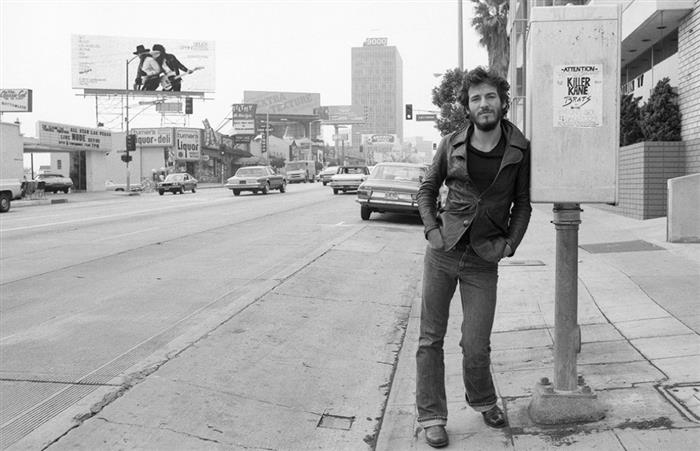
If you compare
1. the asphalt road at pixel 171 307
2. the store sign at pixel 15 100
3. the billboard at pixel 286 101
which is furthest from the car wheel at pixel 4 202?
the billboard at pixel 286 101

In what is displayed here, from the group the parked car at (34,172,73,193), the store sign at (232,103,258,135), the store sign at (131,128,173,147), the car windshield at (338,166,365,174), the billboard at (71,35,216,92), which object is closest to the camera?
the car windshield at (338,166,365,174)

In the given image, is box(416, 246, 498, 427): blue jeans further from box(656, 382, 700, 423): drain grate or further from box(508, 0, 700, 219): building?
box(508, 0, 700, 219): building

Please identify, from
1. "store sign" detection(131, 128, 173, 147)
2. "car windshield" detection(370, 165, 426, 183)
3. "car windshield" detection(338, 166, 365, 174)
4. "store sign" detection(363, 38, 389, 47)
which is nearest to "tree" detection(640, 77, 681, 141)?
"car windshield" detection(370, 165, 426, 183)

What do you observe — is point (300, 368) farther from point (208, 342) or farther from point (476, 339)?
point (476, 339)

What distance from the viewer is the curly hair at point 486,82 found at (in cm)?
371

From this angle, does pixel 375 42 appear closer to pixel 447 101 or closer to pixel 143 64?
pixel 143 64

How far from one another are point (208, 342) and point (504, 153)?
3225 millimetres

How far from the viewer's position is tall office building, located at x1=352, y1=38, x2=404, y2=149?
17912 centimetres

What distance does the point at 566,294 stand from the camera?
12.8 feet

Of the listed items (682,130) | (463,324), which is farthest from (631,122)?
(463,324)

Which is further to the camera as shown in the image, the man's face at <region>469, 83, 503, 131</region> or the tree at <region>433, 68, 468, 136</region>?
the tree at <region>433, 68, 468, 136</region>

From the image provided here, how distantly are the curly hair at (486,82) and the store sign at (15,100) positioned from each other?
197 feet

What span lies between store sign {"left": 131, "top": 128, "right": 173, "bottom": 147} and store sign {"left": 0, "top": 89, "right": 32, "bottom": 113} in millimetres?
9699

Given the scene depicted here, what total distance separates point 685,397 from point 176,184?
3893 centimetres
